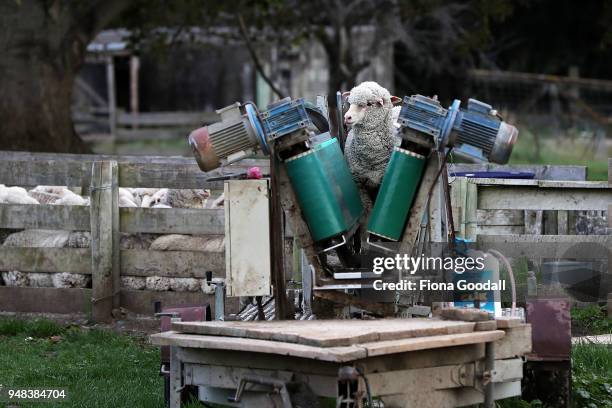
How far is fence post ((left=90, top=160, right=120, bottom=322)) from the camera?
34.3 ft

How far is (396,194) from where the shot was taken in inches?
256

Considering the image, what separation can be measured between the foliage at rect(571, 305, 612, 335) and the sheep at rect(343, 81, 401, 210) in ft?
11.9

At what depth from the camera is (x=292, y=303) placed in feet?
22.1

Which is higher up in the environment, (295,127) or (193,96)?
(193,96)

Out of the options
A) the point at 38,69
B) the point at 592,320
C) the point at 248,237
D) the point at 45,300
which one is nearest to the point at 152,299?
the point at 45,300

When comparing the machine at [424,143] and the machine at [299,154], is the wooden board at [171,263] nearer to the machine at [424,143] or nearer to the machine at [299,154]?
the machine at [299,154]

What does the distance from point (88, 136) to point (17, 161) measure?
23788mm

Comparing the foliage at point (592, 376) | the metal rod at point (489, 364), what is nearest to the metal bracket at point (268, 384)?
the metal rod at point (489, 364)

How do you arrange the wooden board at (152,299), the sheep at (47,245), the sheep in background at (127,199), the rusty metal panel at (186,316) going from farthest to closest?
the sheep in background at (127,199), the sheep at (47,245), the wooden board at (152,299), the rusty metal panel at (186,316)

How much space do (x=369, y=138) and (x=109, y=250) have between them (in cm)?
422

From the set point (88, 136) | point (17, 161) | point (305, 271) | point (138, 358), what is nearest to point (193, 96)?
point (88, 136)

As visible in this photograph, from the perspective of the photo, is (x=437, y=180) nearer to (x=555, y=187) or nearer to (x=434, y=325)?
(x=434, y=325)

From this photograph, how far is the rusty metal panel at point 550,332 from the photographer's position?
22.2ft

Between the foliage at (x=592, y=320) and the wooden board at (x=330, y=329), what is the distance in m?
4.15
